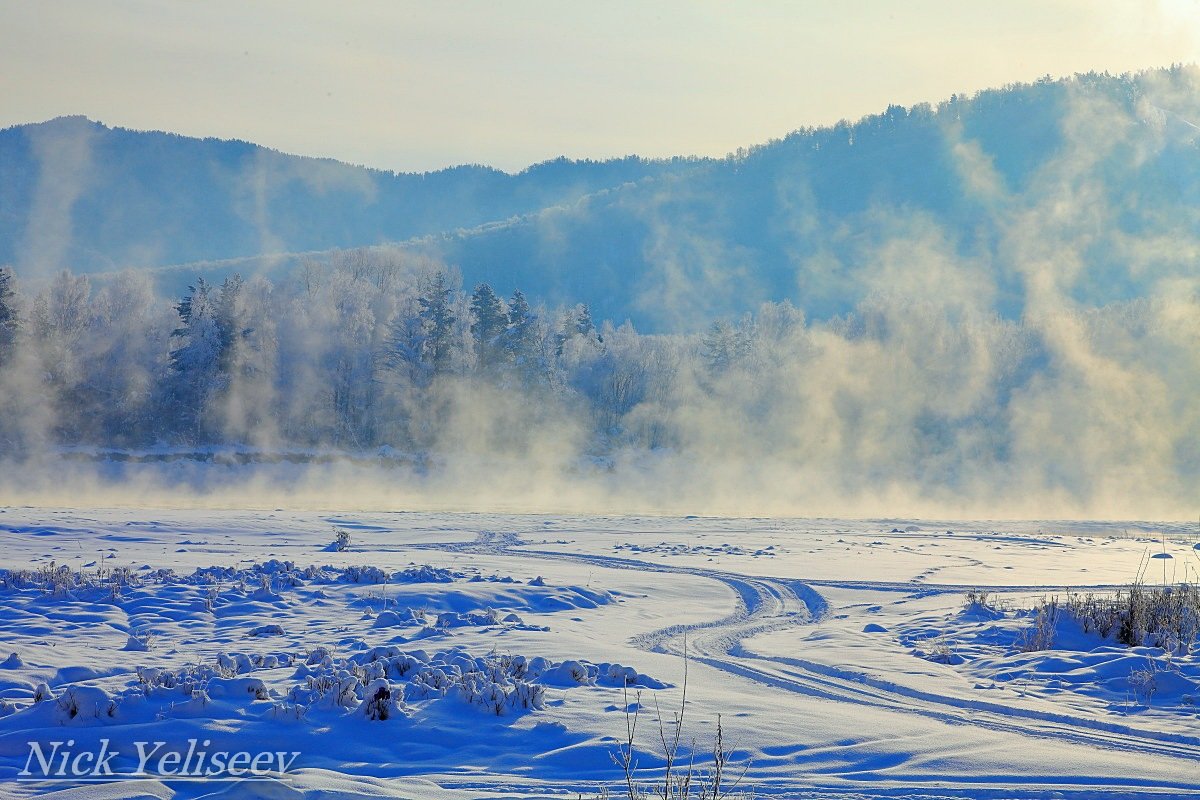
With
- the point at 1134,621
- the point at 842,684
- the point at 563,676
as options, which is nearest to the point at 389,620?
the point at 563,676

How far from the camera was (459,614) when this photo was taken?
1250 centimetres

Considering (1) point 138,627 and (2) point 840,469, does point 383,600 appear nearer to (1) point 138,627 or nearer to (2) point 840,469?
(1) point 138,627

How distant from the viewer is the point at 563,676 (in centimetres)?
889

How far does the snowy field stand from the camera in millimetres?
6441

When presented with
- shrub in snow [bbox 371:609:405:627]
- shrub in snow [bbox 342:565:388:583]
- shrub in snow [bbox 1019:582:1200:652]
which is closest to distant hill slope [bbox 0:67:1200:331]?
shrub in snow [bbox 342:565:388:583]

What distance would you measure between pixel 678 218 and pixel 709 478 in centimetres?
12322

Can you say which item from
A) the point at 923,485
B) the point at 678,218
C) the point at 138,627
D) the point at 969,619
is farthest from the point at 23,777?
the point at 678,218

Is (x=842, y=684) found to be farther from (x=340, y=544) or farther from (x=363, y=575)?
(x=340, y=544)

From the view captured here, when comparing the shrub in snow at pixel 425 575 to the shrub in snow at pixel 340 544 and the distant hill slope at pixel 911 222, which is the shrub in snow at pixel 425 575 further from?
the distant hill slope at pixel 911 222

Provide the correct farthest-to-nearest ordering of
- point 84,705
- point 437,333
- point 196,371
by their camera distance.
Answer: point 437,333
point 196,371
point 84,705

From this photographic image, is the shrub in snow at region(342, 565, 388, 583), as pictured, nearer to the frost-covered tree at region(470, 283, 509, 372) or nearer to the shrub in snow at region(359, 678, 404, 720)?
the shrub in snow at region(359, 678, 404, 720)

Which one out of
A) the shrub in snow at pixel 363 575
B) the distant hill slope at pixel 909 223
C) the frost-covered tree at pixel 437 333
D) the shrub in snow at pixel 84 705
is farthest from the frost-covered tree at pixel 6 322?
the distant hill slope at pixel 909 223

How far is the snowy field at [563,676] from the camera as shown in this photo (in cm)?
644

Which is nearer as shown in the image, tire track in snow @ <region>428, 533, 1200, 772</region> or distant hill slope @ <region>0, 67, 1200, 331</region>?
tire track in snow @ <region>428, 533, 1200, 772</region>
